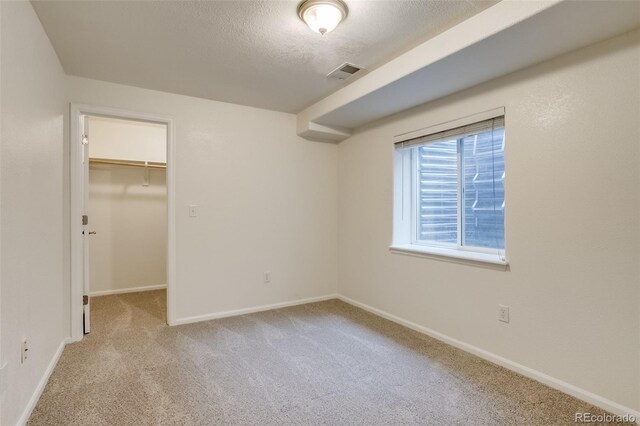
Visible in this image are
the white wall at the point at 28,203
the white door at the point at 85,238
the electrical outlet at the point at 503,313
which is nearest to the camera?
the white wall at the point at 28,203

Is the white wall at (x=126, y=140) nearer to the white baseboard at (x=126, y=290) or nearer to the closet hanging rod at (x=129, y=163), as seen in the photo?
the closet hanging rod at (x=129, y=163)

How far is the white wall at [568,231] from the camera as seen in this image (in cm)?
178

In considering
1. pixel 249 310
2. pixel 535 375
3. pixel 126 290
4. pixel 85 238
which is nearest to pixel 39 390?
pixel 85 238

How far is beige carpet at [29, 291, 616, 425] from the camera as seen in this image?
178 centimetres

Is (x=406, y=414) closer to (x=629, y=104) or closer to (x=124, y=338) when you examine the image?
(x=629, y=104)

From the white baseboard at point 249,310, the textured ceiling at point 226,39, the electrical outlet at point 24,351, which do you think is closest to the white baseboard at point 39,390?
the electrical outlet at point 24,351

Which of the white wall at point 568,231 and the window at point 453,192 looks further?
the window at point 453,192

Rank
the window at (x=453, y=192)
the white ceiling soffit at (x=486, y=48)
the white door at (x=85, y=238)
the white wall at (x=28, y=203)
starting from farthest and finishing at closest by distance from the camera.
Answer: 1. the white door at (x=85, y=238)
2. the window at (x=453, y=192)
3. the white ceiling soffit at (x=486, y=48)
4. the white wall at (x=28, y=203)

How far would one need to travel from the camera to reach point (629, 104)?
1770mm

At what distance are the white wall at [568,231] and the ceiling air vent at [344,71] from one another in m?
0.84

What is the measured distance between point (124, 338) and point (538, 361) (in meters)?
3.23

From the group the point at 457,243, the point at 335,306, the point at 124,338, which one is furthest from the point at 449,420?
the point at 124,338

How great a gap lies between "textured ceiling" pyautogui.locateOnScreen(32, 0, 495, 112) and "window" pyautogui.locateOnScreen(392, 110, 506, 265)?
3.10 ft

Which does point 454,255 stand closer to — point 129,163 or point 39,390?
point 39,390
